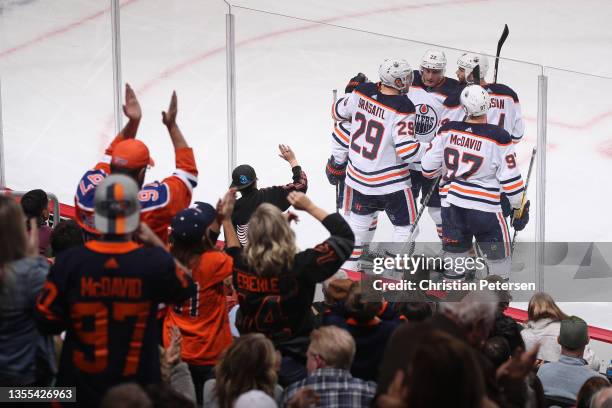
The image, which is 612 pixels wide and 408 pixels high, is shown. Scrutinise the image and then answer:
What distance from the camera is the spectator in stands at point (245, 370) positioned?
2.96 meters

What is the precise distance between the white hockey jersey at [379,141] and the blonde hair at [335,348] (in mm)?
2914

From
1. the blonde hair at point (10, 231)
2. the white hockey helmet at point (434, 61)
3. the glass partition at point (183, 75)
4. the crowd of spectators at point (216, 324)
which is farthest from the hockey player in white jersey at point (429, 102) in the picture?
the blonde hair at point (10, 231)

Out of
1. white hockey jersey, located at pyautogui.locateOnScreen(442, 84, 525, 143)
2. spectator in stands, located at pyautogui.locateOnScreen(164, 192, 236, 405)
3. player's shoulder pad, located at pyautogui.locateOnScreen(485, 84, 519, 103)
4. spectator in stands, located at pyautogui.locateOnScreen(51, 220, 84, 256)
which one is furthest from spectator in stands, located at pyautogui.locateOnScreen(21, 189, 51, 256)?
player's shoulder pad, located at pyautogui.locateOnScreen(485, 84, 519, 103)

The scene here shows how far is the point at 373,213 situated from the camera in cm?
604

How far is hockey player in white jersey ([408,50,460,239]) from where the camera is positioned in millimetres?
5859

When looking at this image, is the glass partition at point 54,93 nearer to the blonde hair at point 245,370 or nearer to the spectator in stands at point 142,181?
the spectator in stands at point 142,181

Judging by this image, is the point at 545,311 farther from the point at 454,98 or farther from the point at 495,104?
the point at 454,98

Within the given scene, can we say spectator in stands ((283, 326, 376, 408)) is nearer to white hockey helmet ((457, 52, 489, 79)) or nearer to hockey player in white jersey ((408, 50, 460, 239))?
hockey player in white jersey ((408, 50, 460, 239))

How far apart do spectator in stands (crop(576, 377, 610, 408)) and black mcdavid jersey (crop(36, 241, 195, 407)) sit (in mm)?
1465

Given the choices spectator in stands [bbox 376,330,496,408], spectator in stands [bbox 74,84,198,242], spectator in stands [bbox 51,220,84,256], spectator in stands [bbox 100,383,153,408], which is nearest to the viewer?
spectator in stands [bbox 376,330,496,408]

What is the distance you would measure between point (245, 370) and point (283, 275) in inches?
22.0

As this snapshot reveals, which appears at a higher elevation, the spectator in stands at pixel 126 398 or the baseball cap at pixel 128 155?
the baseball cap at pixel 128 155

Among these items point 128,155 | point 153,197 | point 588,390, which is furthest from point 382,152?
point 588,390

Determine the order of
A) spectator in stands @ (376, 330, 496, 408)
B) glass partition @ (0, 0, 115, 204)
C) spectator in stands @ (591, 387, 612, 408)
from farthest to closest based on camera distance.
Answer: glass partition @ (0, 0, 115, 204)
spectator in stands @ (591, 387, 612, 408)
spectator in stands @ (376, 330, 496, 408)
